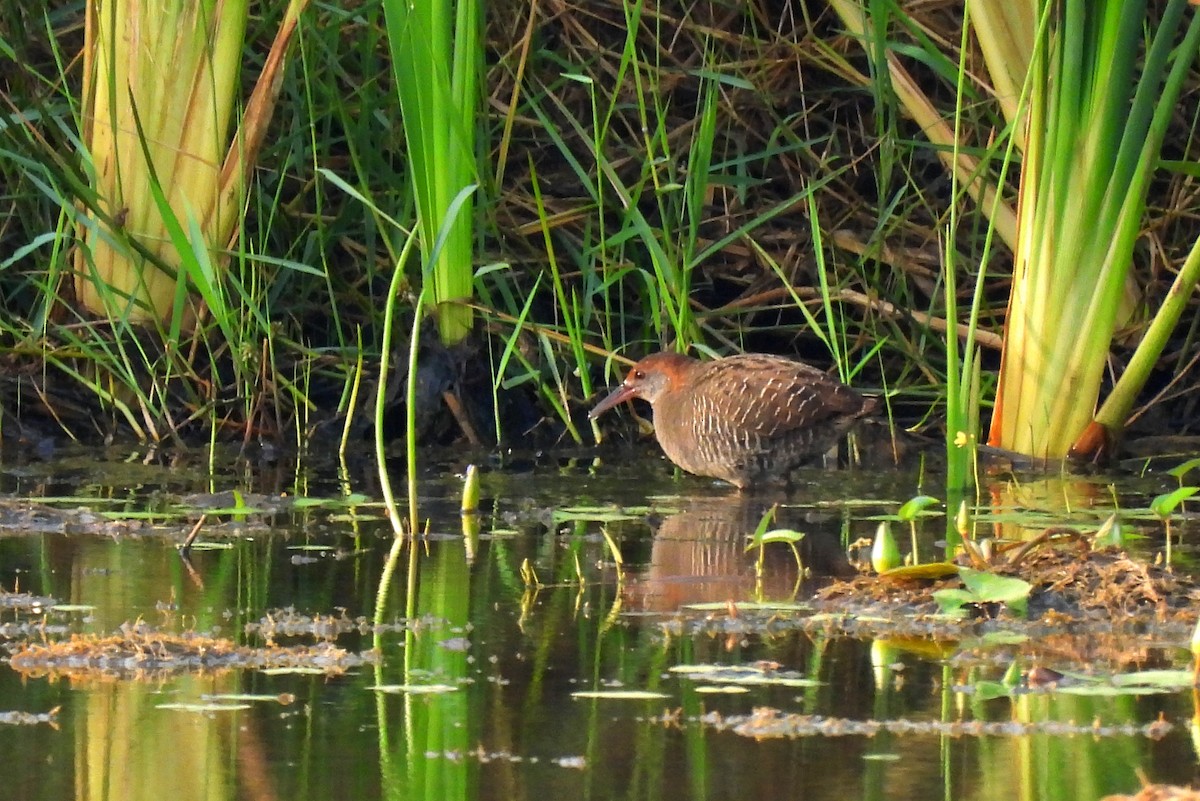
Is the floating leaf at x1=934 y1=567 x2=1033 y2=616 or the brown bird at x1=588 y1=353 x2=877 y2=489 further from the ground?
the brown bird at x1=588 y1=353 x2=877 y2=489

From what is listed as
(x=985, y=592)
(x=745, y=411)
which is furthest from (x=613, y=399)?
(x=985, y=592)

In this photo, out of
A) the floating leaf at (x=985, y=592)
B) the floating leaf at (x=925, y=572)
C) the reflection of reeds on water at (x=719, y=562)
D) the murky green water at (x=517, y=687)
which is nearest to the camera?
the murky green water at (x=517, y=687)

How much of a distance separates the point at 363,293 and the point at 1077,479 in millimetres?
2682

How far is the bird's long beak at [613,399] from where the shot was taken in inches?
268

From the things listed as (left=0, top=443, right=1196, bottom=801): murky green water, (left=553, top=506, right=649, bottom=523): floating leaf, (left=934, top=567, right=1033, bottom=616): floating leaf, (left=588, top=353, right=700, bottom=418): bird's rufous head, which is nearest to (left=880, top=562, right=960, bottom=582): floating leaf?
(left=934, top=567, right=1033, bottom=616): floating leaf

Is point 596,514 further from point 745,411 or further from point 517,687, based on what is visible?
point 517,687

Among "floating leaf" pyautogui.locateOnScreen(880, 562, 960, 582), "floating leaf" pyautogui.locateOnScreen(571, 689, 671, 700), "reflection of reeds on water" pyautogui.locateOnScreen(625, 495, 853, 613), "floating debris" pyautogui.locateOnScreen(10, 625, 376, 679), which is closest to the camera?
"floating leaf" pyautogui.locateOnScreen(571, 689, 671, 700)

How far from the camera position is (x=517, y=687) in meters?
3.30

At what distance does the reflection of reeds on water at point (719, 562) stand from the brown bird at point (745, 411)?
703mm

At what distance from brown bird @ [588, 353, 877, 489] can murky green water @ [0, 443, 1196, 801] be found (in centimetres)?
134

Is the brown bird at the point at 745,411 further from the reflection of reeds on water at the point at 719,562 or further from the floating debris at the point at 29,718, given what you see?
the floating debris at the point at 29,718

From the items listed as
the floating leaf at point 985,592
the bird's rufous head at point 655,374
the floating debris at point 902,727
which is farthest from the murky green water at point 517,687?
the bird's rufous head at point 655,374

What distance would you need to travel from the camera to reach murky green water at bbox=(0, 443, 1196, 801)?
8.95 feet

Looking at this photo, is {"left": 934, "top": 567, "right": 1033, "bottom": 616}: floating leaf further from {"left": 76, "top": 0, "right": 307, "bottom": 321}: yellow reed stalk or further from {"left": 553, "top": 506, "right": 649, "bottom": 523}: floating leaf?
{"left": 76, "top": 0, "right": 307, "bottom": 321}: yellow reed stalk
